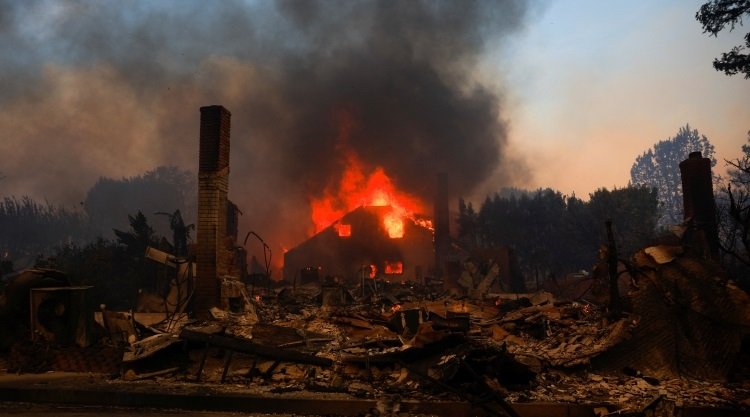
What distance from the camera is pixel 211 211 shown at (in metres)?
11.4

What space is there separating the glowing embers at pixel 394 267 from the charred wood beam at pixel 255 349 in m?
33.6

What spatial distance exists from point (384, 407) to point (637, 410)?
3.00m

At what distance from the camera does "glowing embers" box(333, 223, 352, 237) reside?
4197 centimetres

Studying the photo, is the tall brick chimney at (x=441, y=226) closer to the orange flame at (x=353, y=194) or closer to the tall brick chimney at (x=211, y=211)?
the orange flame at (x=353, y=194)

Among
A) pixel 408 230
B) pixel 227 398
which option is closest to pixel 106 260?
pixel 227 398

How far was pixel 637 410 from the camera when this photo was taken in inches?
208

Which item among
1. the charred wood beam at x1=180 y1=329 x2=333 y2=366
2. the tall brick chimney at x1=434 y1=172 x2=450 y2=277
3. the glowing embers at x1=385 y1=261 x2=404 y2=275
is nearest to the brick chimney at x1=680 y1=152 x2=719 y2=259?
the charred wood beam at x1=180 y1=329 x2=333 y2=366

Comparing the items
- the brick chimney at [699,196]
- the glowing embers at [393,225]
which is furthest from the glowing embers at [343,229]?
the brick chimney at [699,196]

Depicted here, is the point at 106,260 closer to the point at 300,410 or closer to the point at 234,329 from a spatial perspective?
the point at 234,329

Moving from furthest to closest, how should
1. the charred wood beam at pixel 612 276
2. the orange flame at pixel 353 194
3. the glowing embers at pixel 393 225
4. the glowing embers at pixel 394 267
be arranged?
the orange flame at pixel 353 194, the glowing embers at pixel 393 225, the glowing embers at pixel 394 267, the charred wood beam at pixel 612 276

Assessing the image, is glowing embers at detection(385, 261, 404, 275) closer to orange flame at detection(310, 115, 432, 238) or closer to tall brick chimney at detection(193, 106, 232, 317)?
orange flame at detection(310, 115, 432, 238)

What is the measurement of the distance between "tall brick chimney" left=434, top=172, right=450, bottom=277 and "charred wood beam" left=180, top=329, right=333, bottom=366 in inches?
1220

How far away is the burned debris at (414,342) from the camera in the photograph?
6.20 m

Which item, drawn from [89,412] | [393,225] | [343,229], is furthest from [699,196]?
[343,229]
